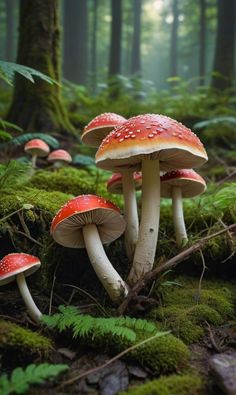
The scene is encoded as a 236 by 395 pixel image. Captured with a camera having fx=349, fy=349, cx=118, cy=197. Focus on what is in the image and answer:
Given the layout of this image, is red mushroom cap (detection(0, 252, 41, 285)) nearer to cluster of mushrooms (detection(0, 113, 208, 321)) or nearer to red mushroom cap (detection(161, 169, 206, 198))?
cluster of mushrooms (detection(0, 113, 208, 321))

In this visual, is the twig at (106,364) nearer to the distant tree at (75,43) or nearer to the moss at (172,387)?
the moss at (172,387)

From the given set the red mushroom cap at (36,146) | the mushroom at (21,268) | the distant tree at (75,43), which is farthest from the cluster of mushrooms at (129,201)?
the distant tree at (75,43)

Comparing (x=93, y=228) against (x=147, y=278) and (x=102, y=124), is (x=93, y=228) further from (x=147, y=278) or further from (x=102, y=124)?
(x=102, y=124)

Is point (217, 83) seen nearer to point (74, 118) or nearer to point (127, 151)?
point (74, 118)

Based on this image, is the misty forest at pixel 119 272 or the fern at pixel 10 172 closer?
the misty forest at pixel 119 272

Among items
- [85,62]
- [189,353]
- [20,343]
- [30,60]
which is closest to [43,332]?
[20,343]

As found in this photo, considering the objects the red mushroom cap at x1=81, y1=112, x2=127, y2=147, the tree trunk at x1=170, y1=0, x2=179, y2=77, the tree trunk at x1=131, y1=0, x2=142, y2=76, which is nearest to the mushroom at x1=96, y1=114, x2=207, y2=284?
the red mushroom cap at x1=81, y1=112, x2=127, y2=147
